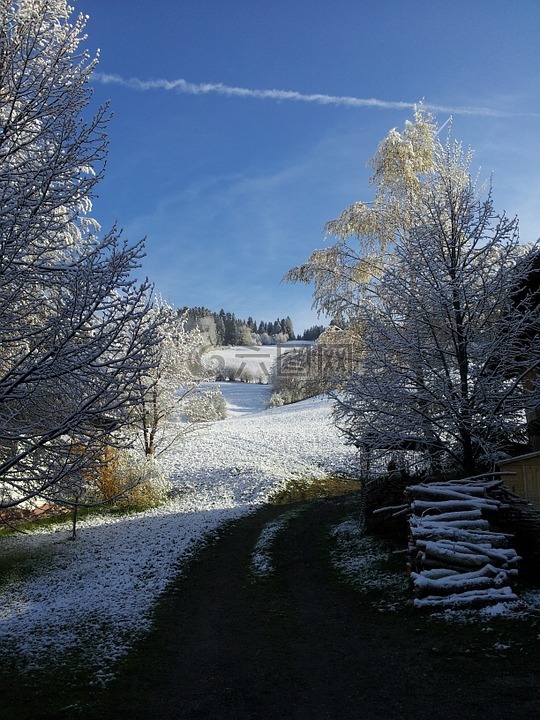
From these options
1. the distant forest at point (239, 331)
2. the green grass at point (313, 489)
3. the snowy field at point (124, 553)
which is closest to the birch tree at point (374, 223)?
the snowy field at point (124, 553)

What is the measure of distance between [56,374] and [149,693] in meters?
4.57

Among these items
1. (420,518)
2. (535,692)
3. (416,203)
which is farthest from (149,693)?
(416,203)

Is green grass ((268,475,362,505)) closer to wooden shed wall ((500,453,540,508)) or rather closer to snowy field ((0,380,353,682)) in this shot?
snowy field ((0,380,353,682))

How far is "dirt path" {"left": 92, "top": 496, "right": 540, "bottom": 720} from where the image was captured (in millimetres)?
6402

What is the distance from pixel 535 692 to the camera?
20.4 feet

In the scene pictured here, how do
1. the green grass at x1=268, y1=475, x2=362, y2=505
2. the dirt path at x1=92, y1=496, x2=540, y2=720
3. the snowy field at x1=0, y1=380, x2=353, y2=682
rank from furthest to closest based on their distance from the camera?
the green grass at x1=268, y1=475, x2=362, y2=505
the snowy field at x1=0, y1=380, x2=353, y2=682
the dirt path at x1=92, y1=496, x2=540, y2=720

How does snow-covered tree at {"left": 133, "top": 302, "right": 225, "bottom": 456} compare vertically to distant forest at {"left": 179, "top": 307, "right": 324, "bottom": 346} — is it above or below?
below

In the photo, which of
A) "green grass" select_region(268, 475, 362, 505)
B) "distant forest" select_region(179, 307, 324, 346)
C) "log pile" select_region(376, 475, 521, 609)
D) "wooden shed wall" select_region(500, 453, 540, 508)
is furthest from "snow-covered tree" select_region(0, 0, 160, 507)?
"distant forest" select_region(179, 307, 324, 346)

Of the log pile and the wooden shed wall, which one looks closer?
the log pile

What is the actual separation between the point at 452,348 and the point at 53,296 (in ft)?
29.2

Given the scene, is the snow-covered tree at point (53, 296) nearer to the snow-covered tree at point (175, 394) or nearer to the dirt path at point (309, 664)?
the dirt path at point (309, 664)

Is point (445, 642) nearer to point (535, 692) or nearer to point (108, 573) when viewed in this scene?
point (535, 692)

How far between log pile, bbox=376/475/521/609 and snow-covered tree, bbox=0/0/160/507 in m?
6.30

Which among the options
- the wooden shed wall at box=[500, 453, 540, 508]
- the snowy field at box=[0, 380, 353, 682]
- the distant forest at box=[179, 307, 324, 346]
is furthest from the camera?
the distant forest at box=[179, 307, 324, 346]
